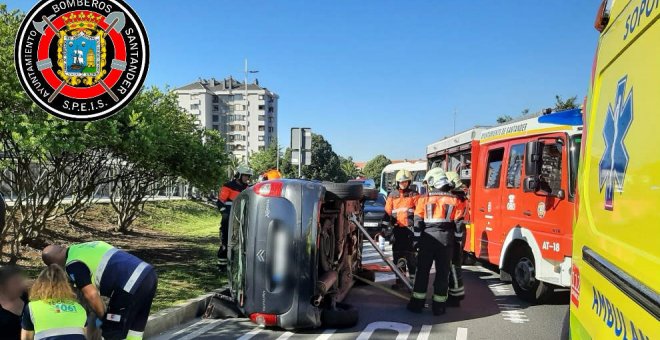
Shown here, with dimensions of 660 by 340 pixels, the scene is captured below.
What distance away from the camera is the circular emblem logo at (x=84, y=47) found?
18.6ft

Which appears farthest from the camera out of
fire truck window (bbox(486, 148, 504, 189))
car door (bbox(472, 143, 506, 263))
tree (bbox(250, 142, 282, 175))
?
tree (bbox(250, 142, 282, 175))

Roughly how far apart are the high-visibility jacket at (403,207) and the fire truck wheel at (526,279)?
1.60 metres

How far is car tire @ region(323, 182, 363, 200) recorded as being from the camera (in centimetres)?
591

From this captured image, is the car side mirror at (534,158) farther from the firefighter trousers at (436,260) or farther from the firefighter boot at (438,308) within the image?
the firefighter boot at (438,308)

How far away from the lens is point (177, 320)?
6.00 metres

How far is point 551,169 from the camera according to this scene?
6512mm

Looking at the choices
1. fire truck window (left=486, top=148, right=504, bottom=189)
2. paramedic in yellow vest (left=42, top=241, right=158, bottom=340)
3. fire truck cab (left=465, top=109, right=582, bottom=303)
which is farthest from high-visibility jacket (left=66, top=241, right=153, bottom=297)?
fire truck window (left=486, top=148, right=504, bottom=189)

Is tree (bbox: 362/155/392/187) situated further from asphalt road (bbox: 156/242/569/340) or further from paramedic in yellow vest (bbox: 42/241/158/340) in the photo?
paramedic in yellow vest (bbox: 42/241/158/340)

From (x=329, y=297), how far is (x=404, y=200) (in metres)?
2.41

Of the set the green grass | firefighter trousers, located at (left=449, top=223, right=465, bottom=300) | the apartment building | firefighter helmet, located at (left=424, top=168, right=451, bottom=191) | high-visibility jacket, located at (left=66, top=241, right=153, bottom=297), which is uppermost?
the apartment building

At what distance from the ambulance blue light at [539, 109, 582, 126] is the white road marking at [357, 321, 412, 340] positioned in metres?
3.16

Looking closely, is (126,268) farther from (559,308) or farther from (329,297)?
(559,308)

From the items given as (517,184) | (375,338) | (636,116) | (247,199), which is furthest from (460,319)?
(636,116)

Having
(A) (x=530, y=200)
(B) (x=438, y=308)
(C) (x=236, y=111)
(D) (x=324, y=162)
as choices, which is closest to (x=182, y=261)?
(B) (x=438, y=308)
